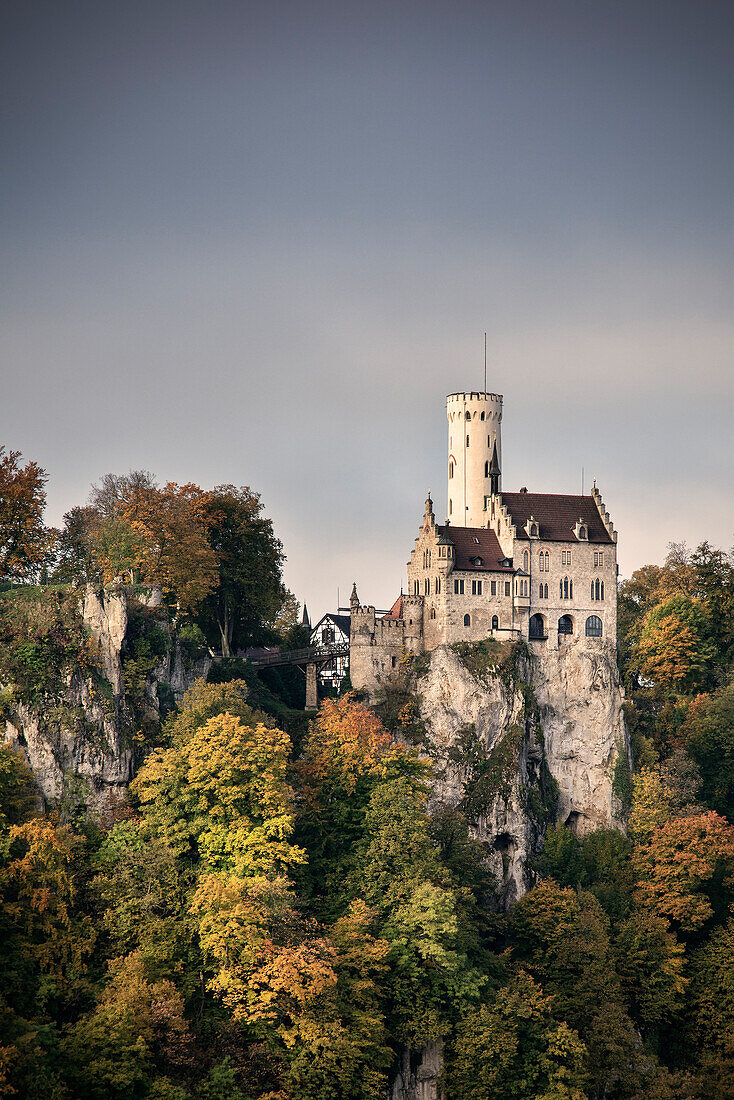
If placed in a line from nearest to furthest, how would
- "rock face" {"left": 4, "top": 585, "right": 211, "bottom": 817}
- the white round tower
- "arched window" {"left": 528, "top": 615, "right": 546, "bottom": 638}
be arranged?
1. "rock face" {"left": 4, "top": 585, "right": 211, "bottom": 817}
2. "arched window" {"left": 528, "top": 615, "right": 546, "bottom": 638}
3. the white round tower

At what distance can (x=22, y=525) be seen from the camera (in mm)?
79625

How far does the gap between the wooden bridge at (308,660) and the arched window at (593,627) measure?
14.4 m

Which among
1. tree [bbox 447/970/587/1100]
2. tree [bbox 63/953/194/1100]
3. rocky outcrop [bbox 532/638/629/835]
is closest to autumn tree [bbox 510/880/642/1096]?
tree [bbox 447/970/587/1100]

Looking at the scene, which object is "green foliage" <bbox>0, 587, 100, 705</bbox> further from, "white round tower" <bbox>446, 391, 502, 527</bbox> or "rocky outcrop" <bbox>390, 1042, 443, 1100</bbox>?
"white round tower" <bbox>446, 391, 502, 527</bbox>

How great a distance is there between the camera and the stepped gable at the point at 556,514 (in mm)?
97188

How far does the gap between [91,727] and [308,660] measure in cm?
2341

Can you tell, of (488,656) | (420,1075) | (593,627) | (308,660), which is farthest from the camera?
(593,627)

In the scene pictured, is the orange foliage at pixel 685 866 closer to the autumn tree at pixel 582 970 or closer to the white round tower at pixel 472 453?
the autumn tree at pixel 582 970

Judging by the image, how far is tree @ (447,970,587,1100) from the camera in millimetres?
71688

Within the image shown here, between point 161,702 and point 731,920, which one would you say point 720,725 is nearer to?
point 731,920

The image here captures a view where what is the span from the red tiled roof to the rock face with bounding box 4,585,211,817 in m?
22.1

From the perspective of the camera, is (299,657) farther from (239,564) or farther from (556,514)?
(556,514)

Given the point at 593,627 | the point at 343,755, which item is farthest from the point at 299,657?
the point at 593,627

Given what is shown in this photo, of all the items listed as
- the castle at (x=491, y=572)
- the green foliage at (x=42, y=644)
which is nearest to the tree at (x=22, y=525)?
the green foliage at (x=42, y=644)
